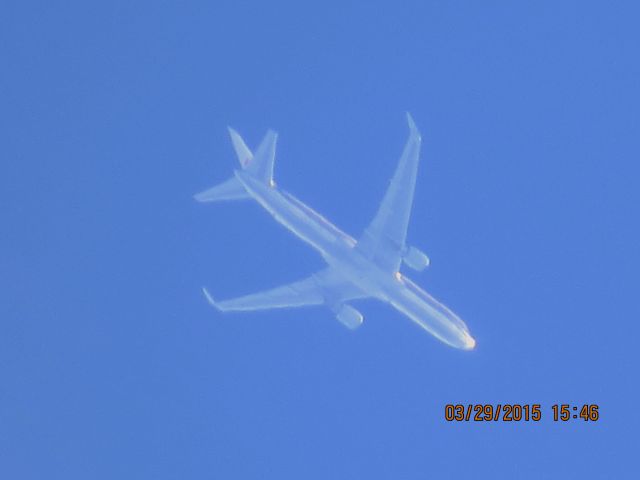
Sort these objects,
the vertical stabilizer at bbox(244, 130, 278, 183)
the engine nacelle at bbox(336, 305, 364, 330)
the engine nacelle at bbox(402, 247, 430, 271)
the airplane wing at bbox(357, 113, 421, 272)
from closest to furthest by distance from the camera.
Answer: the airplane wing at bbox(357, 113, 421, 272) < the engine nacelle at bbox(402, 247, 430, 271) < the vertical stabilizer at bbox(244, 130, 278, 183) < the engine nacelle at bbox(336, 305, 364, 330)

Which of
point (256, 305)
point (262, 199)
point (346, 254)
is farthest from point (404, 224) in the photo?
point (256, 305)

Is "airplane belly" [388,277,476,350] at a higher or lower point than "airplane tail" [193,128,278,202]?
lower

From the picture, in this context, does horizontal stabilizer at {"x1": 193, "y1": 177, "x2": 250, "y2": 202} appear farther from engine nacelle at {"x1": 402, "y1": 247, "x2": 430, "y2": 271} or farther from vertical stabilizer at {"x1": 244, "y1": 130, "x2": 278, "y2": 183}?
engine nacelle at {"x1": 402, "y1": 247, "x2": 430, "y2": 271}

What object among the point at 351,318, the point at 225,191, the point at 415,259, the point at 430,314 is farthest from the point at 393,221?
the point at 225,191

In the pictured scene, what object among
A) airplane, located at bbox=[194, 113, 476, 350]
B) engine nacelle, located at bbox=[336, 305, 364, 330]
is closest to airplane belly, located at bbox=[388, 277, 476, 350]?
airplane, located at bbox=[194, 113, 476, 350]

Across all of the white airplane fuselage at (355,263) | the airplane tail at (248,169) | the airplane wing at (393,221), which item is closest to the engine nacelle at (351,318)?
the white airplane fuselage at (355,263)

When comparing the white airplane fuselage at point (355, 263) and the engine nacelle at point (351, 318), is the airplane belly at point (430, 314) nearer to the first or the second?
the white airplane fuselage at point (355, 263)
